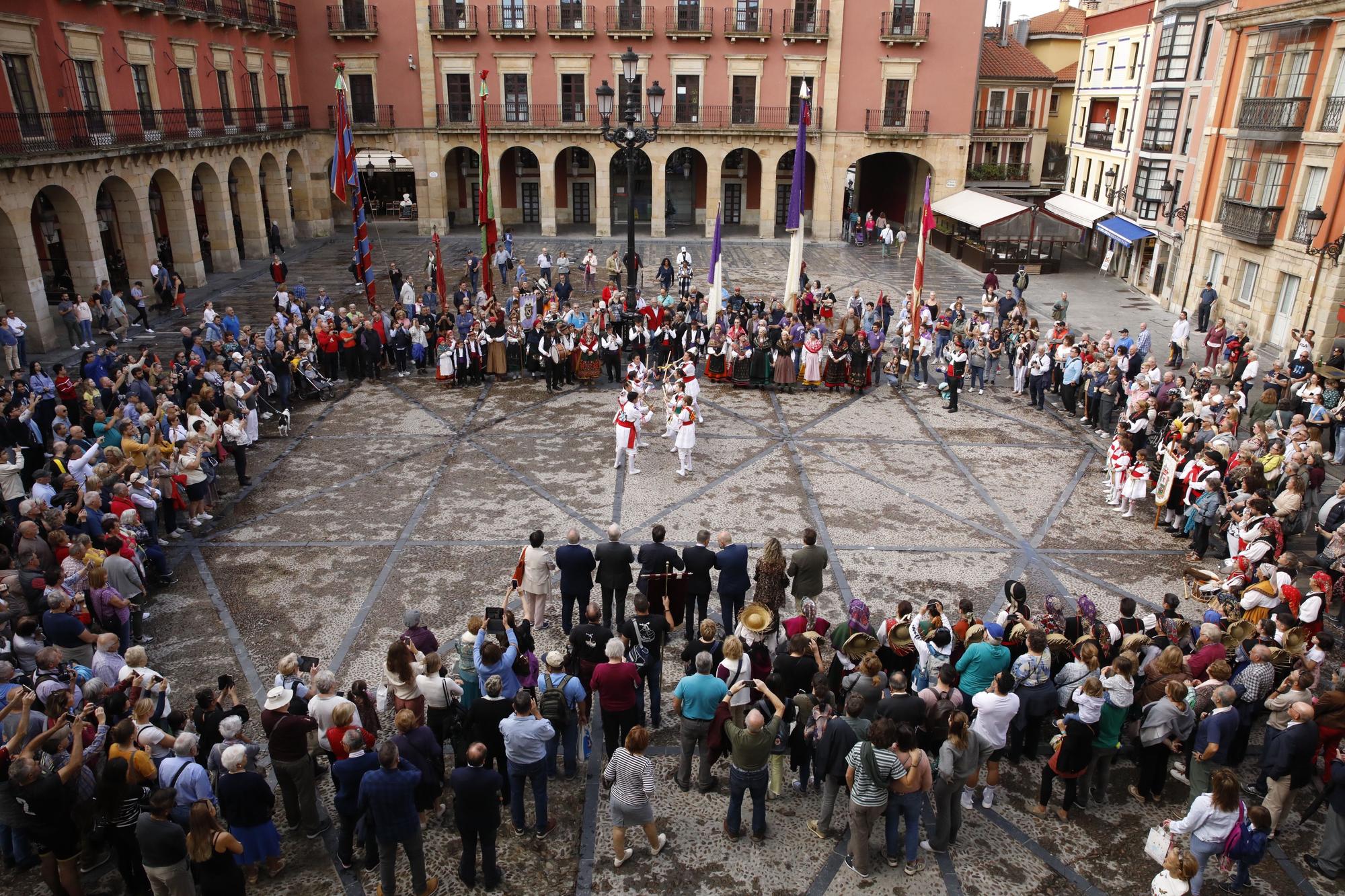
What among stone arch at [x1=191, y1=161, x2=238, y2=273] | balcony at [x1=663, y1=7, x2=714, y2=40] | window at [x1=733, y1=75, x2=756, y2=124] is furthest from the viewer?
window at [x1=733, y1=75, x2=756, y2=124]

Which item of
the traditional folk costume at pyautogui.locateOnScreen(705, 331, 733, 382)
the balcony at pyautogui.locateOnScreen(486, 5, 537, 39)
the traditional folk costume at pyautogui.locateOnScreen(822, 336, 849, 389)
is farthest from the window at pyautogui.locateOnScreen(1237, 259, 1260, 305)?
the balcony at pyautogui.locateOnScreen(486, 5, 537, 39)

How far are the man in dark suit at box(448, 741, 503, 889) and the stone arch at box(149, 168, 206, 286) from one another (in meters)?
26.5

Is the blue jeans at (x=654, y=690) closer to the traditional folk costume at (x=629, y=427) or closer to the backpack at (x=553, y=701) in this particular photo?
the backpack at (x=553, y=701)

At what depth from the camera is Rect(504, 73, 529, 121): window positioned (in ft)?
130

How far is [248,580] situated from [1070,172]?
42105mm

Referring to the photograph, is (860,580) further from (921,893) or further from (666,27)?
(666,27)

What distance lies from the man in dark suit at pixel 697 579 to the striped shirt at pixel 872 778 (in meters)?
3.11

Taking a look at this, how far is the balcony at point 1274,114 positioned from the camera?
22.7 meters

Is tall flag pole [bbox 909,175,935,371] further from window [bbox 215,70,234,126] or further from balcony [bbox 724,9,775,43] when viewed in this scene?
window [bbox 215,70,234,126]

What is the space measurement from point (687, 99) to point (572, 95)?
5.08 metres

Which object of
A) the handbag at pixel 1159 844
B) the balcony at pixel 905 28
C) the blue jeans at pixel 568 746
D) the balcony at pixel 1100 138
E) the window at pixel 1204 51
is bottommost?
the blue jeans at pixel 568 746

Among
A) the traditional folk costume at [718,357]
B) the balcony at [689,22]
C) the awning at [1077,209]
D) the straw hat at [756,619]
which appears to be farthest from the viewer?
the balcony at [689,22]

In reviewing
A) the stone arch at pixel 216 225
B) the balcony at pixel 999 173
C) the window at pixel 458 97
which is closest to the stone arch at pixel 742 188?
the balcony at pixel 999 173

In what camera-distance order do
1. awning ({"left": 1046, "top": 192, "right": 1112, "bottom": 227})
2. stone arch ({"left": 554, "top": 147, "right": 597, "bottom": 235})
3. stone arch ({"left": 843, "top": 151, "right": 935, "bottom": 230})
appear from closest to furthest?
awning ({"left": 1046, "top": 192, "right": 1112, "bottom": 227}) < stone arch ({"left": 554, "top": 147, "right": 597, "bottom": 235}) < stone arch ({"left": 843, "top": 151, "right": 935, "bottom": 230})
